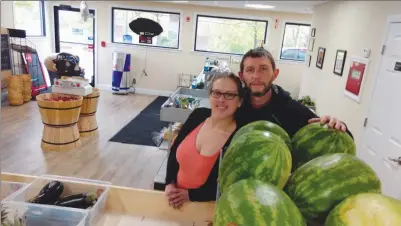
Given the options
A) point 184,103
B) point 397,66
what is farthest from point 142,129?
point 397,66

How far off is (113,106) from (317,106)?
4576 mm

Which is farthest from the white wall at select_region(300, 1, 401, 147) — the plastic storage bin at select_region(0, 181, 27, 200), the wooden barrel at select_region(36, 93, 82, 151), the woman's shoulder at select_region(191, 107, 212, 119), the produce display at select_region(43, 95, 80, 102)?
the produce display at select_region(43, 95, 80, 102)

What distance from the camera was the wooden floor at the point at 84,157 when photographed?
367 centimetres

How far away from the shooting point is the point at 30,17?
25.5 ft

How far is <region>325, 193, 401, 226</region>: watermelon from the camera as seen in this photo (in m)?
0.42

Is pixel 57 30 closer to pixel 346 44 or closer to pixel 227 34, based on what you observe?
pixel 227 34

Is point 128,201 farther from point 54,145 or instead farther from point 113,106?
point 113,106

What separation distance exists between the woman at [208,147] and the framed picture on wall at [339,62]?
12.0ft

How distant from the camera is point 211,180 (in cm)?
117

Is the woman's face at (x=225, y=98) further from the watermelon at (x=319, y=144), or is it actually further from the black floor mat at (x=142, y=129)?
the black floor mat at (x=142, y=129)

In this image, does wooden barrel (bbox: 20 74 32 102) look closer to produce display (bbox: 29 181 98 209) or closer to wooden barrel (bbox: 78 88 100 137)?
wooden barrel (bbox: 78 88 100 137)

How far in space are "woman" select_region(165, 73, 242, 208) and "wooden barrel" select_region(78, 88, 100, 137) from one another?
3.62m

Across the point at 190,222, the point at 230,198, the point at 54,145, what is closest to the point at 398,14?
the point at 190,222

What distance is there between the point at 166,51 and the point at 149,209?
24.9 ft
